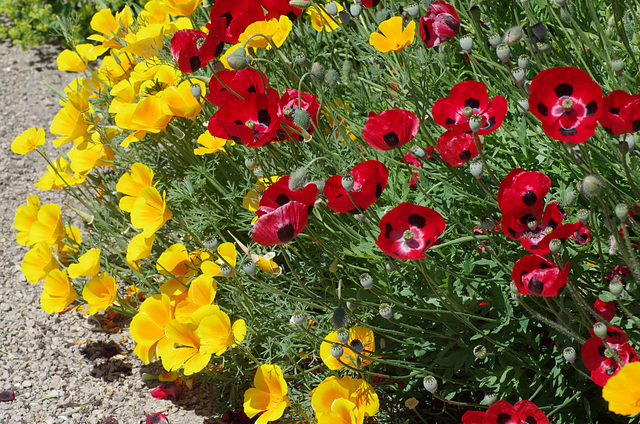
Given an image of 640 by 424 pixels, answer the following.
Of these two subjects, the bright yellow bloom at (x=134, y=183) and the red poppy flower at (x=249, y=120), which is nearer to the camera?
the red poppy flower at (x=249, y=120)

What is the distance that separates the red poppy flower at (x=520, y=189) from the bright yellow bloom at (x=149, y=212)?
1213 mm

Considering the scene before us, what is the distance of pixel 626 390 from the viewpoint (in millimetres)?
1337

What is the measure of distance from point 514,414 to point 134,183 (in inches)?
61.6

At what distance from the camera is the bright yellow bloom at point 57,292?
8.34ft

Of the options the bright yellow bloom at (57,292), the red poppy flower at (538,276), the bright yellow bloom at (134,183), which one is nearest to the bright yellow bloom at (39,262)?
the bright yellow bloom at (57,292)

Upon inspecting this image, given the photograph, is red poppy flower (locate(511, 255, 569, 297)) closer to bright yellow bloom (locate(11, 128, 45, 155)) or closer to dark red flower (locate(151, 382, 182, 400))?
dark red flower (locate(151, 382, 182, 400))

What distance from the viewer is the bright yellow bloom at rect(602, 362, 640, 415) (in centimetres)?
133

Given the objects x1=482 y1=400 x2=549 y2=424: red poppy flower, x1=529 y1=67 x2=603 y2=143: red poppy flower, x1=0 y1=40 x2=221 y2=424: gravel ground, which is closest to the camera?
x1=529 y1=67 x2=603 y2=143: red poppy flower

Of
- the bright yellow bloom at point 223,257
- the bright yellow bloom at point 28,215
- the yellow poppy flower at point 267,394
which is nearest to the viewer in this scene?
the yellow poppy flower at point 267,394

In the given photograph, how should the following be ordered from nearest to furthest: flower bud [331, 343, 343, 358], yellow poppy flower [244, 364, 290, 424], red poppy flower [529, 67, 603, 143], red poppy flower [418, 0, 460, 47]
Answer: red poppy flower [529, 67, 603, 143], flower bud [331, 343, 343, 358], red poppy flower [418, 0, 460, 47], yellow poppy flower [244, 364, 290, 424]

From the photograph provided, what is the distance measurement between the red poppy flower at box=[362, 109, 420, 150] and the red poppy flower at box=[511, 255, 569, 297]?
0.47 metres

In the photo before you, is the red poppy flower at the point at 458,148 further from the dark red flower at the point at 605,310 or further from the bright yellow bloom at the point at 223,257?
the bright yellow bloom at the point at 223,257

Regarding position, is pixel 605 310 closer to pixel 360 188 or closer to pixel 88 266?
pixel 360 188

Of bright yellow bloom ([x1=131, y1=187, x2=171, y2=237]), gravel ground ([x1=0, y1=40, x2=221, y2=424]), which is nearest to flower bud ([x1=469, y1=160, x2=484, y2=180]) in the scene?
bright yellow bloom ([x1=131, y1=187, x2=171, y2=237])
